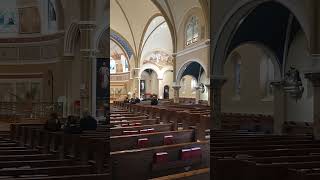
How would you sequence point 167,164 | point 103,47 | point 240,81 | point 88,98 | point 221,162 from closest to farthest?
point 103,47 < point 88,98 < point 221,162 < point 167,164 < point 240,81

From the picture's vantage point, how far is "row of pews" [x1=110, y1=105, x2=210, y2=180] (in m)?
2.01

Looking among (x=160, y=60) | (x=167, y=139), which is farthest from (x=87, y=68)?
(x=160, y=60)

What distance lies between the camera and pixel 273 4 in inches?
223

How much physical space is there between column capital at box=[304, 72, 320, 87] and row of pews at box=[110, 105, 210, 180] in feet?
5.78

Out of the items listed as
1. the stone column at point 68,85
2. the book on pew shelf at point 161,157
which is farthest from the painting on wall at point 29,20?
the stone column at point 68,85

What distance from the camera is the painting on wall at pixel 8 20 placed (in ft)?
15.5

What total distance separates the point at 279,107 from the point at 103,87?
3933mm

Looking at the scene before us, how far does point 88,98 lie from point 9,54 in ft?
10.3

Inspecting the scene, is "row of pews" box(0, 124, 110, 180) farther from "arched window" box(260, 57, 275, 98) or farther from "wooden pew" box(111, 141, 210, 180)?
"arched window" box(260, 57, 275, 98)

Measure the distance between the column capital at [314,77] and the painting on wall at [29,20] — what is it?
3.58 meters

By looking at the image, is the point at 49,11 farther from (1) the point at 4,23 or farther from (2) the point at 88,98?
(2) the point at 88,98

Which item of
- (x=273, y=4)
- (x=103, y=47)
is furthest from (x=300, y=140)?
(x=103, y=47)

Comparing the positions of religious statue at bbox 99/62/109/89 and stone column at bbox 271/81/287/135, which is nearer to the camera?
religious statue at bbox 99/62/109/89

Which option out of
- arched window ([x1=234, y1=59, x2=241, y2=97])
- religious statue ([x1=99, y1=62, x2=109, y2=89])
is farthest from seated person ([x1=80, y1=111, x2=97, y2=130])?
arched window ([x1=234, y1=59, x2=241, y2=97])
